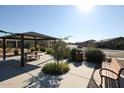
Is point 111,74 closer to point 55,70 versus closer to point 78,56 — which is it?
point 55,70

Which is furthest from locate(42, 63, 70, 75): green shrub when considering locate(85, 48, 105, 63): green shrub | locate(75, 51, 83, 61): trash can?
locate(75, 51, 83, 61): trash can

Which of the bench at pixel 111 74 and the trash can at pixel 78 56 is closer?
the bench at pixel 111 74

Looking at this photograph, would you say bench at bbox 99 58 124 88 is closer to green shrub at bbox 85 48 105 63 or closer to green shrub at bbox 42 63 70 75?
green shrub at bbox 42 63 70 75

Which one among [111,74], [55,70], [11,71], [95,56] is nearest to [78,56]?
[95,56]

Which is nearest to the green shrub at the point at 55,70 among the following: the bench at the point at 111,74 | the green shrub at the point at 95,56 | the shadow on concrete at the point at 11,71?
the shadow on concrete at the point at 11,71

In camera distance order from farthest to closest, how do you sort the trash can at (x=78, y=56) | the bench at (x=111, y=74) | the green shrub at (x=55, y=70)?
the trash can at (x=78, y=56) < the green shrub at (x=55, y=70) < the bench at (x=111, y=74)

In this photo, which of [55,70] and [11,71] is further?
[11,71]

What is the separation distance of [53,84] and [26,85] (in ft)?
3.37

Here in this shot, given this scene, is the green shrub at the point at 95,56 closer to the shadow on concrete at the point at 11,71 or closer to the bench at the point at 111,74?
the bench at the point at 111,74

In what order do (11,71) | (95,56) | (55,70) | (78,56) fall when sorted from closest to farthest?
(55,70) < (11,71) < (95,56) < (78,56)

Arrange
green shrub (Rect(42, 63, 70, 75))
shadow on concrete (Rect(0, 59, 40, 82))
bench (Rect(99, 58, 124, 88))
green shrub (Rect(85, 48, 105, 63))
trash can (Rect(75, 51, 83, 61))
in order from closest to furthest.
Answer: bench (Rect(99, 58, 124, 88)) → shadow on concrete (Rect(0, 59, 40, 82)) → green shrub (Rect(42, 63, 70, 75)) → green shrub (Rect(85, 48, 105, 63)) → trash can (Rect(75, 51, 83, 61))

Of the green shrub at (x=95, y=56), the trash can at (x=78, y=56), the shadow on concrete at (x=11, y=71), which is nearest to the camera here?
the shadow on concrete at (x=11, y=71)
